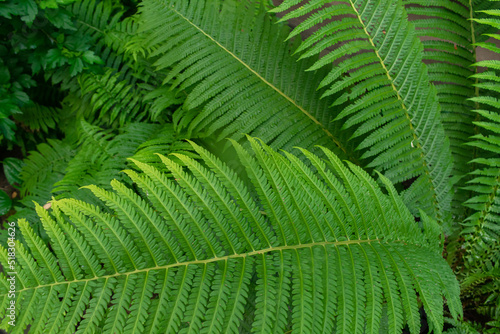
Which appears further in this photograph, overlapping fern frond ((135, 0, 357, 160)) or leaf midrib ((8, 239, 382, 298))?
overlapping fern frond ((135, 0, 357, 160))

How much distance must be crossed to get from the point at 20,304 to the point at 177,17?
137 centimetres

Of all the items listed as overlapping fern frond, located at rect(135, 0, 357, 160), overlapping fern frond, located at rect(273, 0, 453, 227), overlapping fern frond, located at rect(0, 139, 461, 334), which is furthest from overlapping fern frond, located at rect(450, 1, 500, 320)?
overlapping fern frond, located at rect(135, 0, 357, 160)

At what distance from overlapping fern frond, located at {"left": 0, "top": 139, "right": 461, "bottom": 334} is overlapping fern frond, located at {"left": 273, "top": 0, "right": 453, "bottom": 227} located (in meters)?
0.42

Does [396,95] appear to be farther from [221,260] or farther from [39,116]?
[39,116]

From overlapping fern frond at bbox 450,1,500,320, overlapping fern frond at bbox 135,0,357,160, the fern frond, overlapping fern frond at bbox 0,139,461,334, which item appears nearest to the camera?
overlapping fern frond at bbox 0,139,461,334

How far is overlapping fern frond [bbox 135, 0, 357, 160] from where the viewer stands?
159 centimetres

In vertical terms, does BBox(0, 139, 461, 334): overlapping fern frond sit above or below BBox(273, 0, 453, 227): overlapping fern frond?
below

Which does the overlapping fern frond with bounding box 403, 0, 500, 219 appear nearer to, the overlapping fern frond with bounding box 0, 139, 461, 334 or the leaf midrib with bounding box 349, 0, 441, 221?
the leaf midrib with bounding box 349, 0, 441, 221

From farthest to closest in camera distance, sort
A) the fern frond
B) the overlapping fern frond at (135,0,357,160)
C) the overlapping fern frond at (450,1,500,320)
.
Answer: the fern frond → the overlapping fern frond at (135,0,357,160) → the overlapping fern frond at (450,1,500,320)

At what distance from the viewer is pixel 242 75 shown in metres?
1.62

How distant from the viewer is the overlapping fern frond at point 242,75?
1590 millimetres

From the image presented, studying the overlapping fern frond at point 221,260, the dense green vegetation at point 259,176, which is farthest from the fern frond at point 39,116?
the overlapping fern frond at point 221,260

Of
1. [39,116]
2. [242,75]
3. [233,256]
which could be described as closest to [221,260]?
[233,256]

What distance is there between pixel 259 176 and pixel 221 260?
10.8 inches
